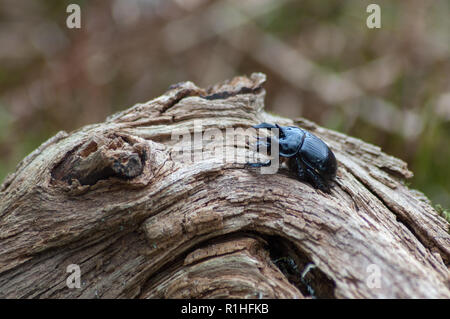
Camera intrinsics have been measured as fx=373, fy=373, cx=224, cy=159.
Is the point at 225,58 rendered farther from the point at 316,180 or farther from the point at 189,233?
the point at 189,233

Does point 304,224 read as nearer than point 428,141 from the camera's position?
Yes

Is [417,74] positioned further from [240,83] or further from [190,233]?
[190,233]

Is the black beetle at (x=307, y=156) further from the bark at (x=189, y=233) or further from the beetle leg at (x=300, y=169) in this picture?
the bark at (x=189, y=233)

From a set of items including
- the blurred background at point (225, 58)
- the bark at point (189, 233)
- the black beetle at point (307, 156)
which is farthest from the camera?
the blurred background at point (225, 58)

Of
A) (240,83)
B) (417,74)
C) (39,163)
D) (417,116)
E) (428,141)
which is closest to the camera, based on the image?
(39,163)

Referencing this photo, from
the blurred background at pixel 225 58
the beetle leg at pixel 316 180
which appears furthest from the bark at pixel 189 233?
the blurred background at pixel 225 58

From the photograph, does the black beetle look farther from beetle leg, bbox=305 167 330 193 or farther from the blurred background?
the blurred background

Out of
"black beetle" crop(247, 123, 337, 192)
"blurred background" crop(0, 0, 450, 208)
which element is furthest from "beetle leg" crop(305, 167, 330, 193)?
"blurred background" crop(0, 0, 450, 208)

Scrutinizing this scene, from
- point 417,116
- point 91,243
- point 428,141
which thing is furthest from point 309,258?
point 417,116
